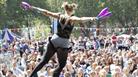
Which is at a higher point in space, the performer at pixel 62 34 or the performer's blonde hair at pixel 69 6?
the performer's blonde hair at pixel 69 6

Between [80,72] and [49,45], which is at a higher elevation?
[49,45]

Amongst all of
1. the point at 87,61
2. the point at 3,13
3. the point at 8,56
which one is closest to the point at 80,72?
the point at 87,61

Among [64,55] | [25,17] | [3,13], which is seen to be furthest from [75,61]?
[25,17]

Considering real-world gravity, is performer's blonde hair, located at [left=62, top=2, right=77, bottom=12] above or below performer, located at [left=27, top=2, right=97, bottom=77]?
above

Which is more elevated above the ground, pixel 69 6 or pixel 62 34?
pixel 69 6

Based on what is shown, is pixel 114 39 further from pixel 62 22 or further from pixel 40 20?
pixel 40 20

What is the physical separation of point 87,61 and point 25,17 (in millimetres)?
46867

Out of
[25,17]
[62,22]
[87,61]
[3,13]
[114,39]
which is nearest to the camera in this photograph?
[62,22]

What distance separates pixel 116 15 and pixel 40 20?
465 inches

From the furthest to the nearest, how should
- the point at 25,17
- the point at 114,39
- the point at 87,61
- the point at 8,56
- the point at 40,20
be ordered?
the point at 40,20 → the point at 25,17 → the point at 114,39 → the point at 8,56 → the point at 87,61

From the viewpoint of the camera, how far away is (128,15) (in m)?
61.3

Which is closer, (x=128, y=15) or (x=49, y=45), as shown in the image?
(x=49, y=45)

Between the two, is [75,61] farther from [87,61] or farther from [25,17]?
[25,17]

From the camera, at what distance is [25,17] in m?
62.7
